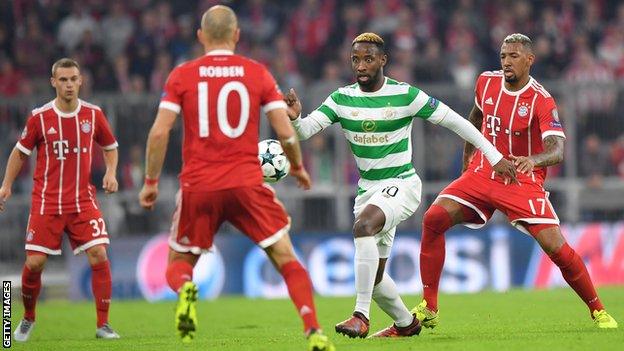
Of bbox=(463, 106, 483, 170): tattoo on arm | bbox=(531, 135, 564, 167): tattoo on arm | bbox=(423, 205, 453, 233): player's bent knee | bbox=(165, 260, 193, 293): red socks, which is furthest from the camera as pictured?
bbox=(463, 106, 483, 170): tattoo on arm

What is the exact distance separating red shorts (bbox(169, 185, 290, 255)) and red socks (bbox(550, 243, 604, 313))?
10.3 feet

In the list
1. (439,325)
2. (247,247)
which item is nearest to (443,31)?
(247,247)

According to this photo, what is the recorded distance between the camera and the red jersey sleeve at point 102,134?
40.9 ft

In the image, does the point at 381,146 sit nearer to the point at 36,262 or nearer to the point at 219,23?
the point at 219,23

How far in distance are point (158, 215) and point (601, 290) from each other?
675 centimetres

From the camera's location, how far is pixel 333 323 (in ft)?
42.9

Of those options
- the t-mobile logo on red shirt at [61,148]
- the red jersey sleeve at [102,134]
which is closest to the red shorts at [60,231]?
the t-mobile logo on red shirt at [61,148]

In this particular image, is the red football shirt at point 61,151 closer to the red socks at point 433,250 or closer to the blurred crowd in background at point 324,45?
the red socks at point 433,250

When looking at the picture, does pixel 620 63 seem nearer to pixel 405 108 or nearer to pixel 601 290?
pixel 601 290

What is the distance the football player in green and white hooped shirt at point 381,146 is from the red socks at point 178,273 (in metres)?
1.88

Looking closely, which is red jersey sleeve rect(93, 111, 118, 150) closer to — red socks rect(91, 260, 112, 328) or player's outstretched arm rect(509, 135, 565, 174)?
red socks rect(91, 260, 112, 328)

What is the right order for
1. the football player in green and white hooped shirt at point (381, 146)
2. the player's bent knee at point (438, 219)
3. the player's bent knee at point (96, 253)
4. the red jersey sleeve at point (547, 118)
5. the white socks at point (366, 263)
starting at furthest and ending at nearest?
the player's bent knee at point (96, 253) → the player's bent knee at point (438, 219) → the red jersey sleeve at point (547, 118) → the football player in green and white hooped shirt at point (381, 146) → the white socks at point (366, 263)

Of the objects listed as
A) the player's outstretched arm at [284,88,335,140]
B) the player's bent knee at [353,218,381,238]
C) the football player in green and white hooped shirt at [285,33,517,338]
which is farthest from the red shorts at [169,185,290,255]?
the player's outstretched arm at [284,88,335,140]

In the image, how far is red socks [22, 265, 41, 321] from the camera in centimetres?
1234
